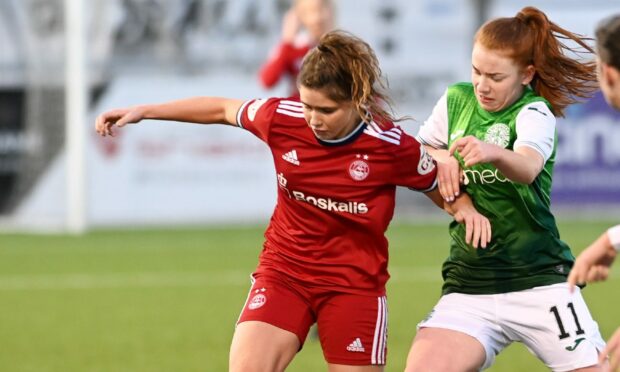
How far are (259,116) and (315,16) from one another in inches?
126

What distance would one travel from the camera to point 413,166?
5.47m

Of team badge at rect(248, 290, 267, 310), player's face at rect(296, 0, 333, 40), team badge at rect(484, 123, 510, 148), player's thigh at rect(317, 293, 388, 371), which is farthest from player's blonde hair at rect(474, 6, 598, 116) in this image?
player's face at rect(296, 0, 333, 40)

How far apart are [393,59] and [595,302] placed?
773cm

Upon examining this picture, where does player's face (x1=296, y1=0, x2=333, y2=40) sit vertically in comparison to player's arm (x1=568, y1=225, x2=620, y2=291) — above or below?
above

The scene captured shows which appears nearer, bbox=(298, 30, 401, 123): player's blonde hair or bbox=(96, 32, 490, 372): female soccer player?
bbox=(298, 30, 401, 123): player's blonde hair

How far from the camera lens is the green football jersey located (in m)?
5.47

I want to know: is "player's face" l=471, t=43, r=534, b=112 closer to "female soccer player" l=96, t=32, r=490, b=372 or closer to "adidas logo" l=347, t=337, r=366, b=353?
"female soccer player" l=96, t=32, r=490, b=372

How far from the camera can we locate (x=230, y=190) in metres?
17.7

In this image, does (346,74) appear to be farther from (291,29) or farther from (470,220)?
(291,29)

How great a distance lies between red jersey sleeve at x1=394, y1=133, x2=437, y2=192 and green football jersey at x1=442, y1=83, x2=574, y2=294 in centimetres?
16

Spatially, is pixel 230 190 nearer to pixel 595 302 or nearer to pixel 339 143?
pixel 595 302

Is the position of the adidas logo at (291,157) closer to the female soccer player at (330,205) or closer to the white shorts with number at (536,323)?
the female soccer player at (330,205)

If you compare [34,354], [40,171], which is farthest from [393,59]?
[34,354]

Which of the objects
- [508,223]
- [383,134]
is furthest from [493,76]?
[508,223]
